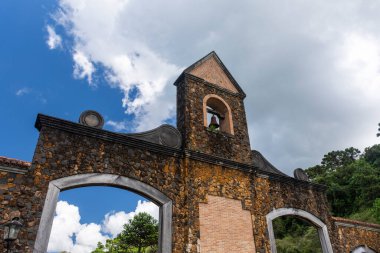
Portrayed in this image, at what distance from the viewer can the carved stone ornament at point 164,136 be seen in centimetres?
779

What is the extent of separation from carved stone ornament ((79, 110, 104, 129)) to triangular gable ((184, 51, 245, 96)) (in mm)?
3407

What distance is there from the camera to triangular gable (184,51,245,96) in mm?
9828

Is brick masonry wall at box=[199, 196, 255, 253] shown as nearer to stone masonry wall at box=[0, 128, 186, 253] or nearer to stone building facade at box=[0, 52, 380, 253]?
stone building facade at box=[0, 52, 380, 253]

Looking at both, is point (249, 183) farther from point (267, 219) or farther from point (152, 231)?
point (152, 231)

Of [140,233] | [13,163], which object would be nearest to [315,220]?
[13,163]

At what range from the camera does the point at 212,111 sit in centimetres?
977

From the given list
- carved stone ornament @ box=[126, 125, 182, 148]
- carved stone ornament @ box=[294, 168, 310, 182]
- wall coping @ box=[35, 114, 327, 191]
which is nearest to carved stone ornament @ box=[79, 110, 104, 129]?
wall coping @ box=[35, 114, 327, 191]

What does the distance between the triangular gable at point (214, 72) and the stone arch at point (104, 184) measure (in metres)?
4.18

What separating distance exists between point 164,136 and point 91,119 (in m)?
1.92

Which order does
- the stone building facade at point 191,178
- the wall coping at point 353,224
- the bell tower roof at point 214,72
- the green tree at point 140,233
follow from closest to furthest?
the stone building facade at point 191,178
the bell tower roof at point 214,72
the wall coping at point 353,224
the green tree at point 140,233

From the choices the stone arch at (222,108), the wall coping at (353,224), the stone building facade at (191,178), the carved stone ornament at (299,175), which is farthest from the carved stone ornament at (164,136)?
the wall coping at (353,224)

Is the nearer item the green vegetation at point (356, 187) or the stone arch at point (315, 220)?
the stone arch at point (315, 220)

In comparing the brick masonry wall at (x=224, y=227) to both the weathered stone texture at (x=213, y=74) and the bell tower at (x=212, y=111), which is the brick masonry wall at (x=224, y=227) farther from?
the weathered stone texture at (x=213, y=74)

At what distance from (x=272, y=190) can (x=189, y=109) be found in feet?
11.6
